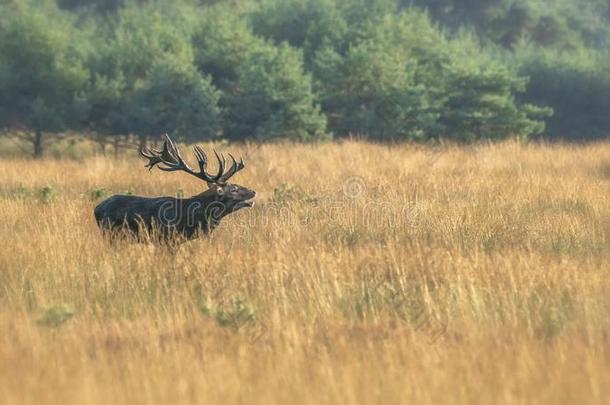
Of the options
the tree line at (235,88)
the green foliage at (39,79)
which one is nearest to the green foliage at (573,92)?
the tree line at (235,88)

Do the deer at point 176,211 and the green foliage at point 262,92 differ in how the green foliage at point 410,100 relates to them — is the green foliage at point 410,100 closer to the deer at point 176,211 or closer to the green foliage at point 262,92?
Answer: the green foliage at point 262,92

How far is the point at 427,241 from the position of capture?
9969 mm

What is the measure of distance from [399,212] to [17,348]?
19.4 ft

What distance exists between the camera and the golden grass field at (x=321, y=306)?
5562 millimetres

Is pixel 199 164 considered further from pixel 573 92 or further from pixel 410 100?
pixel 573 92

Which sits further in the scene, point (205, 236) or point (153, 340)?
point (205, 236)

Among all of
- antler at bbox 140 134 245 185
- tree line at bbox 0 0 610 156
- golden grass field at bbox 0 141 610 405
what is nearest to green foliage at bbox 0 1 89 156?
tree line at bbox 0 0 610 156

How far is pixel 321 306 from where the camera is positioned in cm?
742

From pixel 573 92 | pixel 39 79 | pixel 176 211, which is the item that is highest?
pixel 573 92

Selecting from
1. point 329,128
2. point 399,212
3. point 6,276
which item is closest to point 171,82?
point 329,128

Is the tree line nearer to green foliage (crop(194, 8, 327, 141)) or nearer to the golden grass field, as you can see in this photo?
green foliage (crop(194, 8, 327, 141))

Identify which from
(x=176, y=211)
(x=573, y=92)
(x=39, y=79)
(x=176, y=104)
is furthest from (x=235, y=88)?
(x=176, y=211)

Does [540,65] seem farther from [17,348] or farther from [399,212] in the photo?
[17,348]

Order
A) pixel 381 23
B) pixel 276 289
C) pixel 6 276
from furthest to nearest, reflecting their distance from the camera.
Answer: pixel 381 23, pixel 6 276, pixel 276 289
